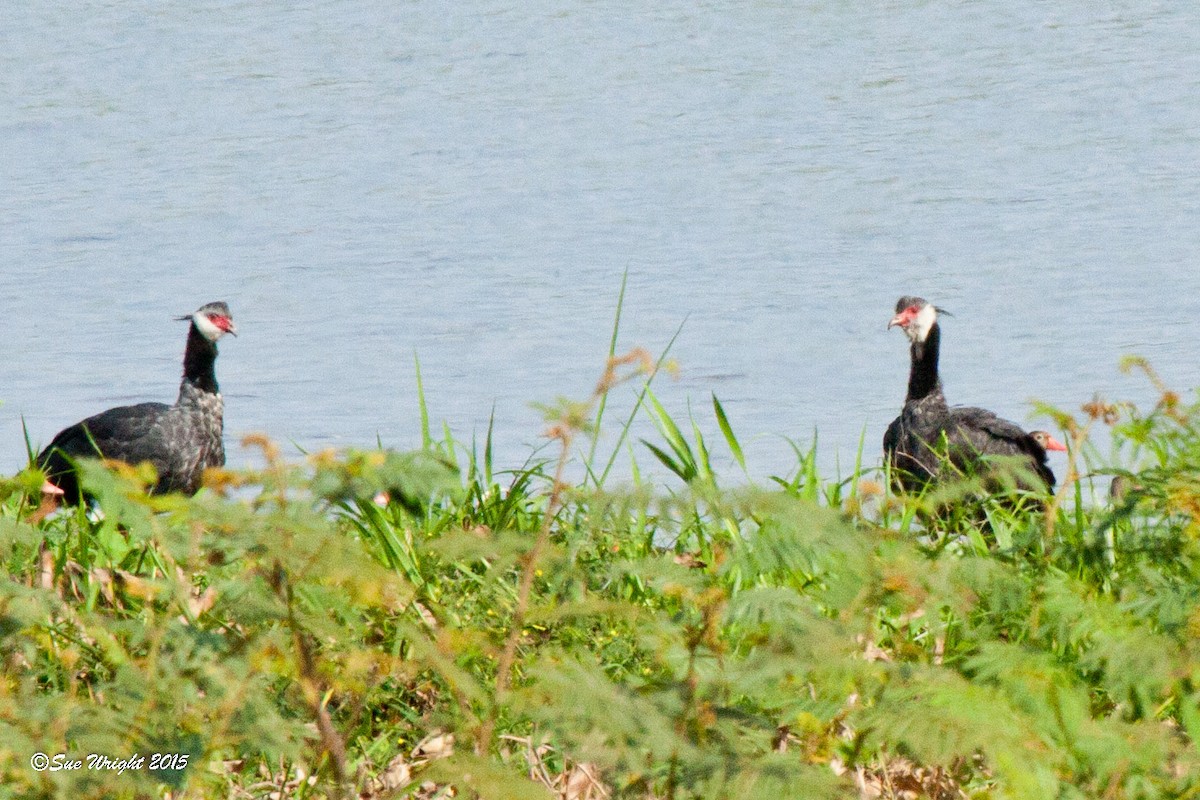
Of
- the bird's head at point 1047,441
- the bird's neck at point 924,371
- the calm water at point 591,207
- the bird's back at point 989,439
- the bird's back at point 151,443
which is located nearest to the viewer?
the bird's back at point 989,439

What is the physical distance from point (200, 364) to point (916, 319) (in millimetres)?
3121

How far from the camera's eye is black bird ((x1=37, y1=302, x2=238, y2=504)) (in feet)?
25.3

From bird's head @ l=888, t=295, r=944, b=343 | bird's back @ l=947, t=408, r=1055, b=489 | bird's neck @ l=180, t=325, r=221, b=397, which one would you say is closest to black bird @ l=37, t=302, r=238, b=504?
bird's neck @ l=180, t=325, r=221, b=397

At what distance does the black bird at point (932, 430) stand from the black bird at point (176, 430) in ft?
9.56

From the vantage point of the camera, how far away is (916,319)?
815 centimetres

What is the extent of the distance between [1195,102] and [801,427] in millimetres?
6923

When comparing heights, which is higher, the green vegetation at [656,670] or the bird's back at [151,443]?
the green vegetation at [656,670]

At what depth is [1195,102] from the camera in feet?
44.1

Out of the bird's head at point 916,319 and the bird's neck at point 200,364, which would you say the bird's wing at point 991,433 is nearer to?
the bird's head at point 916,319

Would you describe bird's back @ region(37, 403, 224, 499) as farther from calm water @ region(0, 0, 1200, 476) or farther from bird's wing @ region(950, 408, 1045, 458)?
bird's wing @ region(950, 408, 1045, 458)

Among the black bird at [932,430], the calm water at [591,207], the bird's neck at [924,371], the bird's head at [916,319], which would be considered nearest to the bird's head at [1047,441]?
the black bird at [932,430]

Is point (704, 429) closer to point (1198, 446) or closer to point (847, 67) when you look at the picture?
point (1198, 446)

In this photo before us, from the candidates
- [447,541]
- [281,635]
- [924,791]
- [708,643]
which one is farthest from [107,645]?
[924,791]

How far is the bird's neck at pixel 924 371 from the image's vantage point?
8070 mm
